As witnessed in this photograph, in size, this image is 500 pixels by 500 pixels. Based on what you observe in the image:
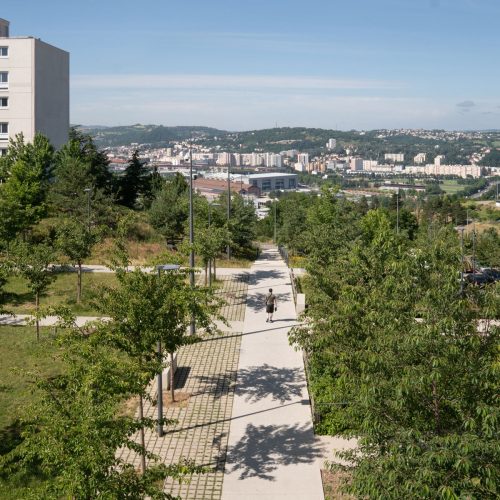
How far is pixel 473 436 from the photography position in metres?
6.57

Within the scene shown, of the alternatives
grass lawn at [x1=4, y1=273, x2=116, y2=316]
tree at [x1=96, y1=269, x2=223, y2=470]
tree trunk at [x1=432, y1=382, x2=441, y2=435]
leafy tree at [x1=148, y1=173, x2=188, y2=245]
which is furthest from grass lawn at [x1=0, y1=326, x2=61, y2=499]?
leafy tree at [x1=148, y1=173, x2=188, y2=245]

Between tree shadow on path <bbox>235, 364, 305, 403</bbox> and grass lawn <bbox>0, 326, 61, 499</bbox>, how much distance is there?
5.00 meters

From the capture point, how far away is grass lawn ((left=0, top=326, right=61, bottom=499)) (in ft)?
36.8

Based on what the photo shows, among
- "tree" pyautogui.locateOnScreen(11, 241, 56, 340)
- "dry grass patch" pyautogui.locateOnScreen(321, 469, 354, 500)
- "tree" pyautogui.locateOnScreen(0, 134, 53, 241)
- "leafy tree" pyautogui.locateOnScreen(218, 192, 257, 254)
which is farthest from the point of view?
"leafy tree" pyautogui.locateOnScreen(218, 192, 257, 254)

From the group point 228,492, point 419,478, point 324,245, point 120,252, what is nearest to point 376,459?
point 419,478

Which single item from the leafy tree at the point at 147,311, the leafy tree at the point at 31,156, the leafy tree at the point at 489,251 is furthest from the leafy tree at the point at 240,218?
the leafy tree at the point at 147,311

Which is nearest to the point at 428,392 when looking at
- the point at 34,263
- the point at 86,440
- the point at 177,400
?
the point at 86,440

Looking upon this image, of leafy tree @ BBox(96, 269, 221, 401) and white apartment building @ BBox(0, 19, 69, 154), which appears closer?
leafy tree @ BBox(96, 269, 221, 401)

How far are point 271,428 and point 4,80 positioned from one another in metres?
45.9

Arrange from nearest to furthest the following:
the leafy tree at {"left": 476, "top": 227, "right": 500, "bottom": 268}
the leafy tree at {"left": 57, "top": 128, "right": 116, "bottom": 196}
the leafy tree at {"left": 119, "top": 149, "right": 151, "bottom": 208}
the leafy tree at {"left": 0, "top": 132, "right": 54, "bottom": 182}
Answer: the leafy tree at {"left": 0, "top": 132, "right": 54, "bottom": 182}
the leafy tree at {"left": 476, "top": 227, "right": 500, "bottom": 268}
the leafy tree at {"left": 57, "top": 128, "right": 116, "bottom": 196}
the leafy tree at {"left": 119, "top": 149, "right": 151, "bottom": 208}

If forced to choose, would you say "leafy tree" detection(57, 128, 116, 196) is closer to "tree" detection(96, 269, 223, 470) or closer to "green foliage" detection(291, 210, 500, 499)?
"tree" detection(96, 269, 223, 470)

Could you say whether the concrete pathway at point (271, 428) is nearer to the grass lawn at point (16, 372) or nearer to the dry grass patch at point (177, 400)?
the dry grass patch at point (177, 400)

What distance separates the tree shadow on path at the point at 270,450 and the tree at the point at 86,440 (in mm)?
3669

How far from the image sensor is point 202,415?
1463 cm
